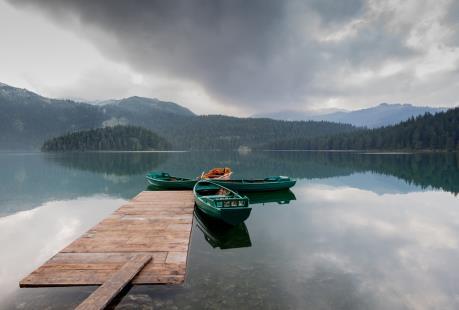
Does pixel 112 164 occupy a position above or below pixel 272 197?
above

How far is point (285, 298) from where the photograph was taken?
8672 mm

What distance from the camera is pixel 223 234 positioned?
621 inches

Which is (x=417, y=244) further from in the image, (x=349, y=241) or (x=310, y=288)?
(x=310, y=288)

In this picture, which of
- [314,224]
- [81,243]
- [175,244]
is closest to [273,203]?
[314,224]

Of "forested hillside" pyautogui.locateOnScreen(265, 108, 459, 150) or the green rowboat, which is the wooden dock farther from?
"forested hillside" pyautogui.locateOnScreen(265, 108, 459, 150)

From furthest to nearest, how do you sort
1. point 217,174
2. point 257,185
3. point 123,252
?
1. point 217,174
2. point 257,185
3. point 123,252

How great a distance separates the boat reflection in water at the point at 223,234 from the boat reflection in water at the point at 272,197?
827 centimetres

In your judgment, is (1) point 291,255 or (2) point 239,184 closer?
(1) point 291,255

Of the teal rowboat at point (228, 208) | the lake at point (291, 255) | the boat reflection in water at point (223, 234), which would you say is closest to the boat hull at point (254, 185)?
the lake at point (291, 255)

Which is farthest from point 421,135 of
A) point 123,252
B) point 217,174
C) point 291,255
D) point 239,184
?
point 123,252

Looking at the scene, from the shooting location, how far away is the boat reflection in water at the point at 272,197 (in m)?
26.2

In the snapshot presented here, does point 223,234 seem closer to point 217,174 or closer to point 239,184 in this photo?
point 239,184

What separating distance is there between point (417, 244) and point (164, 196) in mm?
19622

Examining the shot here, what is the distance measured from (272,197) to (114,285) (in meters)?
22.3
